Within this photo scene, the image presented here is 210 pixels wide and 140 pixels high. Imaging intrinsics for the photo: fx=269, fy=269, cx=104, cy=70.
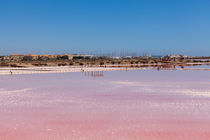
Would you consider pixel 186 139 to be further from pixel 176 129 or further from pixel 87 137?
pixel 87 137

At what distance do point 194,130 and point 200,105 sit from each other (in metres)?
2.39

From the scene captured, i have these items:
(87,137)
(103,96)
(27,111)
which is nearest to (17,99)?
(27,111)

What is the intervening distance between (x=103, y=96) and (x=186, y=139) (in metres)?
4.59

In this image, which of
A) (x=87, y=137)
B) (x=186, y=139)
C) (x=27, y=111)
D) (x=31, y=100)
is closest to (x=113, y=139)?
(x=87, y=137)

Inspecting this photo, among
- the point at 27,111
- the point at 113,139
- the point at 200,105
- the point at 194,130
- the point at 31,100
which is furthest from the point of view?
the point at 31,100

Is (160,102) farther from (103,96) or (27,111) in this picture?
(27,111)

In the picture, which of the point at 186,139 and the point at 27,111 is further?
the point at 27,111

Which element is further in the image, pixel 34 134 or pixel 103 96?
pixel 103 96

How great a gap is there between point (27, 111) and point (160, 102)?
12.6 ft

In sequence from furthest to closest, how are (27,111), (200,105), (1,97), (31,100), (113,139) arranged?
(1,97)
(31,100)
(200,105)
(27,111)
(113,139)

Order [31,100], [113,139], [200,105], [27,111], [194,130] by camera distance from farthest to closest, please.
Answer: [31,100] < [200,105] < [27,111] < [194,130] < [113,139]

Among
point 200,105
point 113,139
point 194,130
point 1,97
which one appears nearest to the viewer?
point 113,139

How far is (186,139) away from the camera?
16.2 feet

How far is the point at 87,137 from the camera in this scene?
16.4ft
